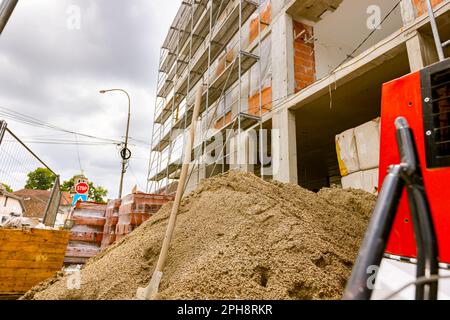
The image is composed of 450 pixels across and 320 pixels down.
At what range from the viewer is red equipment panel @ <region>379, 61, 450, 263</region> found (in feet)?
4.41

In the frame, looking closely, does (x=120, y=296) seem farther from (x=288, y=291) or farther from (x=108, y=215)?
(x=108, y=215)

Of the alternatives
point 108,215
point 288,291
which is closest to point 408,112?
point 288,291

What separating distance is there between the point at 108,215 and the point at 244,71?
20.1 feet

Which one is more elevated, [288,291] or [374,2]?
[374,2]

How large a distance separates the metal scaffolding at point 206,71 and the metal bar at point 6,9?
11.0 feet

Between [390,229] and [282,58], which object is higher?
[282,58]

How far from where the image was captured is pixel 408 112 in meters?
1.58

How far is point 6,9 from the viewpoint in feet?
10.7

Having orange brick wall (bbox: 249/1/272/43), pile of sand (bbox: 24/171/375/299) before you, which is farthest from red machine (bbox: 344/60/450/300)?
orange brick wall (bbox: 249/1/272/43)

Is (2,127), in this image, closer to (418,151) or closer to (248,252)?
(248,252)

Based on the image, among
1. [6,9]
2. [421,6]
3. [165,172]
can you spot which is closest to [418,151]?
[421,6]

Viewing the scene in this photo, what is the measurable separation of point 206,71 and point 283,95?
274 inches

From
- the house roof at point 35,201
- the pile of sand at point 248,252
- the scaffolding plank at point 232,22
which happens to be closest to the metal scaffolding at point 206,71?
the scaffolding plank at point 232,22

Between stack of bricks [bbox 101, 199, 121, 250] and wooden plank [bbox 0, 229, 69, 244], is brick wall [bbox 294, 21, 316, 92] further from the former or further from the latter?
wooden plank [bbox 0, 229, 69, 244]
